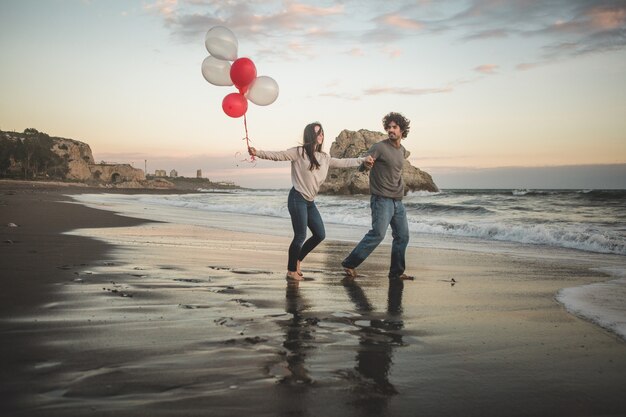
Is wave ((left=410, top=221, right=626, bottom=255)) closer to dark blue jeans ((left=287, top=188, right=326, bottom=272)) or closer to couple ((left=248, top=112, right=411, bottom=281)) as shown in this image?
couple ((left=248, top=112, right=411, bottom=281))

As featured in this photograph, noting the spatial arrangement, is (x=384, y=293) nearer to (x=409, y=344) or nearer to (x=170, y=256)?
(x=409, y=344)

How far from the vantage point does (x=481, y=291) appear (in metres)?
5.57

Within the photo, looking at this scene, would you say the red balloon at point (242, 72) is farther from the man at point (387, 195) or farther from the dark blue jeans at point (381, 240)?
the dark blue jeans at point (381, 240)

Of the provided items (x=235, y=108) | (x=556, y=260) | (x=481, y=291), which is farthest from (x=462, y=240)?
(x=235, y=108)

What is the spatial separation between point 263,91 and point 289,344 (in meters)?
4.08

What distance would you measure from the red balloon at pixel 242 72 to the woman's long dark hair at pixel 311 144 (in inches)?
38.8

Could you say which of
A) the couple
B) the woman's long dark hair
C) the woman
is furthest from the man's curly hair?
the woman's long dark hair

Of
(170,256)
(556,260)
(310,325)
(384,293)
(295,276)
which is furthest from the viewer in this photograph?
(556,260)

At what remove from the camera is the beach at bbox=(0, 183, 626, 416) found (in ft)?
7.61

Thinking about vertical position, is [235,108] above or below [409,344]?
above

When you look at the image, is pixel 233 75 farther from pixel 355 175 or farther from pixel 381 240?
pixel 355 175

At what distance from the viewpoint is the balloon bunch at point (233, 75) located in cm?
635

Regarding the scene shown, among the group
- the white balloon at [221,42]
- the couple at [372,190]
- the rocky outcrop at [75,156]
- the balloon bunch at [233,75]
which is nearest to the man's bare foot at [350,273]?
the couple at [372,190]

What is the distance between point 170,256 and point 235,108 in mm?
2629
